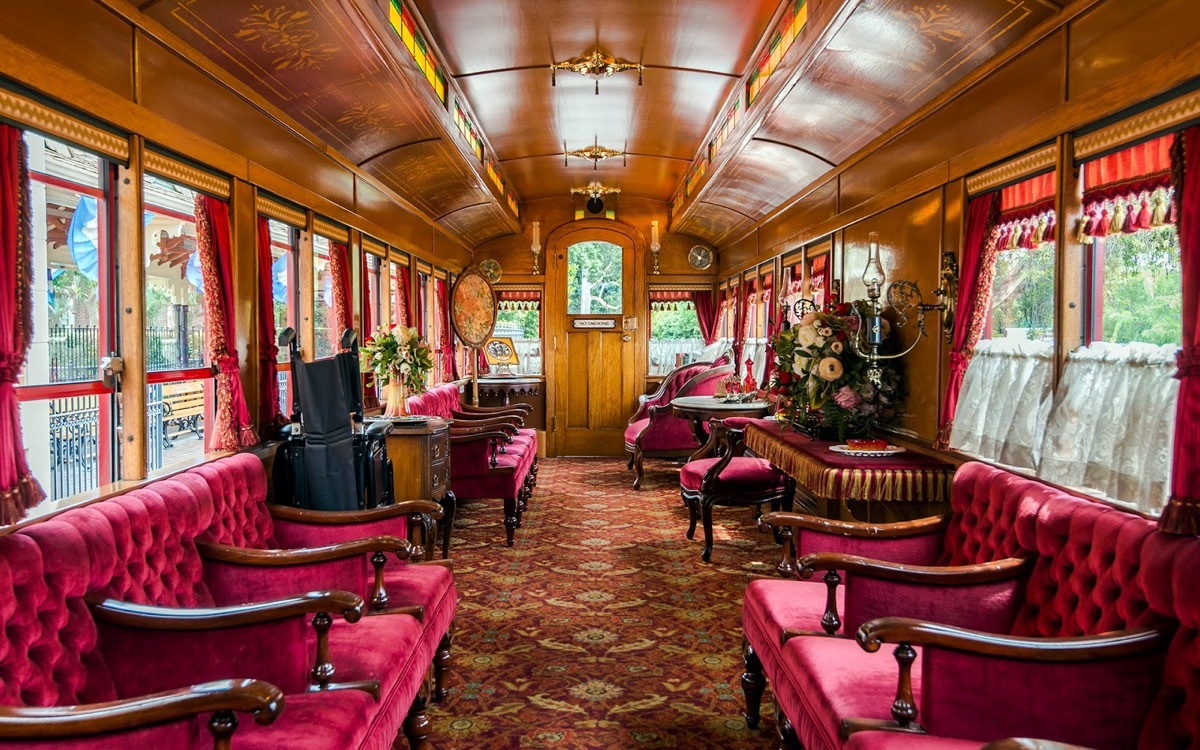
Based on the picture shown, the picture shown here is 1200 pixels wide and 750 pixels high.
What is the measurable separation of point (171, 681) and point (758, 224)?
710 cm

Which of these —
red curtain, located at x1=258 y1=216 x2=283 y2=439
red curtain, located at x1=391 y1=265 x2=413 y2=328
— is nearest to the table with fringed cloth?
red curtain, located at x1=258 y1=216 x2=283 y2=439

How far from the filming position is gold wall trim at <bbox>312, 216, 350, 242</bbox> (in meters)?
4.81

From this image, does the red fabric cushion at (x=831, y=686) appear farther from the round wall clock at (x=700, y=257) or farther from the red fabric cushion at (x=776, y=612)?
the round wall clock at (x=700, y=257)

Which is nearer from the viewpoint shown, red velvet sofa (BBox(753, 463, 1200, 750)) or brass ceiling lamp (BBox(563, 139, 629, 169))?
red velvet sofa (BBox(753, 463, 1200, 750))

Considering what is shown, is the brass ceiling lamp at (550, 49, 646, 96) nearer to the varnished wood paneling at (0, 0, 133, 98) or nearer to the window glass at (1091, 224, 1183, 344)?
the varnished wood paneling at (0, 0, 133, 98)

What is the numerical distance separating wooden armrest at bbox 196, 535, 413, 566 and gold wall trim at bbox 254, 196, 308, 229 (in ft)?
6.42

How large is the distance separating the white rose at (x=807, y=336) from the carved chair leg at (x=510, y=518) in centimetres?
258

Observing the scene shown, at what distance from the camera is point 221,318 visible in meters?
3.53

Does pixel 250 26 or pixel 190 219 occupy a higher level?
pixel 250 26

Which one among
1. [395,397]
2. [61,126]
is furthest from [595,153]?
[61,126]

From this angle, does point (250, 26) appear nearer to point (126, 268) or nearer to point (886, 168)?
point (126, 268)

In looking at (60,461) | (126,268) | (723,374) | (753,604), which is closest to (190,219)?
(126,268)

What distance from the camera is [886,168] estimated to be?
4613mm

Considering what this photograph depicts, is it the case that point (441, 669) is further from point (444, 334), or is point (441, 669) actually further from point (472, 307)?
point (444, 334)
